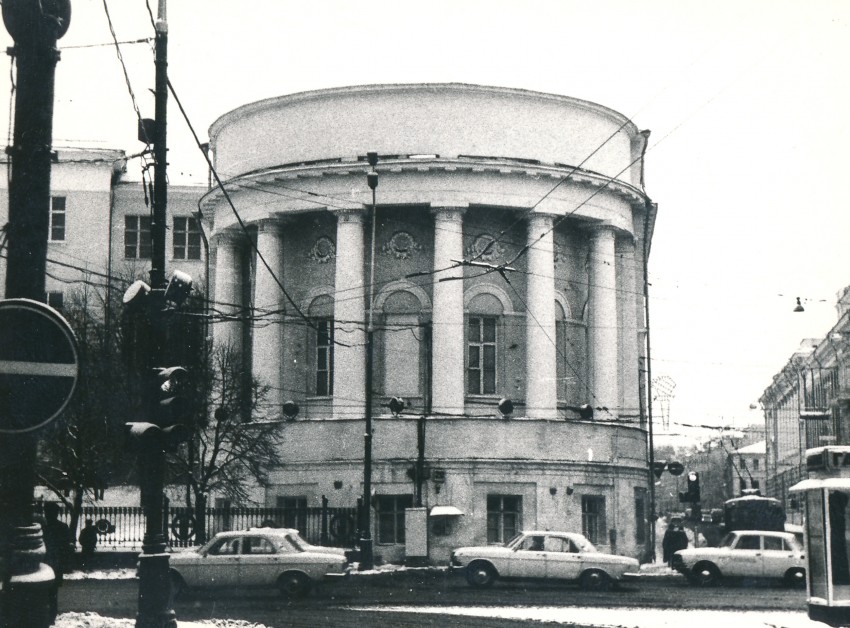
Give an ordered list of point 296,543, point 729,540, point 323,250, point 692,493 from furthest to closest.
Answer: point 323,250 < point 692,493 < point 729,540 < point 296,543

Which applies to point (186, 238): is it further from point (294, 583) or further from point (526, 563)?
point (294, 583)

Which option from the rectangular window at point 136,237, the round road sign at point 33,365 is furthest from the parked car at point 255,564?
the rectangular window at point 136,237

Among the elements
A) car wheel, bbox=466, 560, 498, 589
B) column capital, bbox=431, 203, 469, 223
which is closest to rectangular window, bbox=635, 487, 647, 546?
column capital, bbox=431, 203, 469, 223

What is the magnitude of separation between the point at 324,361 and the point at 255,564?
1985 centimetres

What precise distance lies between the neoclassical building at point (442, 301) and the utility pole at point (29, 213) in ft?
108

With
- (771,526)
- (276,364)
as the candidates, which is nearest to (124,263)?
(276,364)

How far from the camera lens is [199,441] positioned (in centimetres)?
4144

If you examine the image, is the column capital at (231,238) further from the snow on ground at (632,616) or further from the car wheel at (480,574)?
the snow on ground at (632,616)

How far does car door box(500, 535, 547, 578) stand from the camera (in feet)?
92.9

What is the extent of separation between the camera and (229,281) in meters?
46.3

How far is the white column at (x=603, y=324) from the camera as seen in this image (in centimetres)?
4488

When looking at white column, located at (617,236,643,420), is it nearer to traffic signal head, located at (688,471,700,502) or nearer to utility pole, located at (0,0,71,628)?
traffic signal head, located at (688,471,700,502)

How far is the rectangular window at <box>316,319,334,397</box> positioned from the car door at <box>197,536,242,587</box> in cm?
1872

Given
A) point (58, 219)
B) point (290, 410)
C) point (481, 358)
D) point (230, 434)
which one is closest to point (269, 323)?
point (290, 410)
